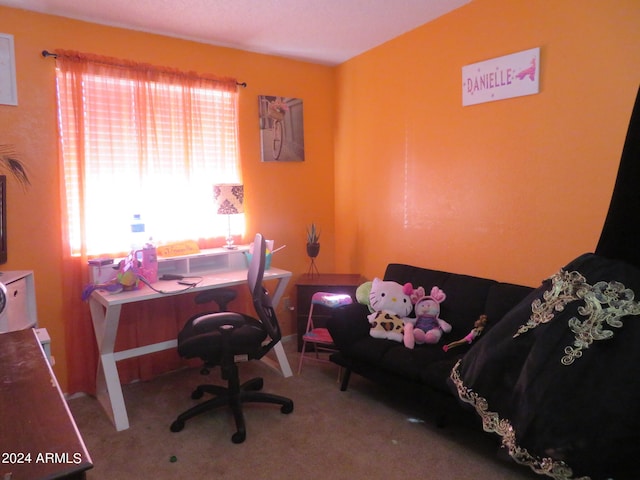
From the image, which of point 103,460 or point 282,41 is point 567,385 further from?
point 282,41

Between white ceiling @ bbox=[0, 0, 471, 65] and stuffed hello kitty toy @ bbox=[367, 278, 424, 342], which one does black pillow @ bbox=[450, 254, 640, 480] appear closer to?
stuffed hello kitty toy @ bbox=[367, 278, 424, 342]

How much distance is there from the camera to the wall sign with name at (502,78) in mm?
2369

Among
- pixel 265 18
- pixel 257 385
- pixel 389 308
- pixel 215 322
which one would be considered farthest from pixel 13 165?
pixel 389 308

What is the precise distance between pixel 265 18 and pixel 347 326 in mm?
2044

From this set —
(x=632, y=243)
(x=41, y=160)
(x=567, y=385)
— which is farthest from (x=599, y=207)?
(x=41, y=160)

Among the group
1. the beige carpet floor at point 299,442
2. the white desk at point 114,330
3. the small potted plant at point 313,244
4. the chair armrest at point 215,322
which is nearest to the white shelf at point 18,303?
the white desk at point 114,330

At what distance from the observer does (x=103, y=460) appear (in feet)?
7.12

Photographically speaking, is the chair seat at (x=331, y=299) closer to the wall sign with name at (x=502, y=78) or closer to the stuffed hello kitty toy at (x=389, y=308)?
the stuffed hello kitty toy at (x=389, y=308)

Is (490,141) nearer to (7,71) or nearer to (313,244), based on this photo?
(313,244)

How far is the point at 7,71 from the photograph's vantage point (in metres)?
2.51

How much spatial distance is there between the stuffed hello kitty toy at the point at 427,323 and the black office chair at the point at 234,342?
0.78 meters

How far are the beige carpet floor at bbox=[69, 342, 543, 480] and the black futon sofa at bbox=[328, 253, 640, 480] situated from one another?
320 mm

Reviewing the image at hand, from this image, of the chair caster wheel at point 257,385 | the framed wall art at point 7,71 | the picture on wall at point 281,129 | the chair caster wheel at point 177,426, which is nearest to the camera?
the chair caster wheel at point 177,426

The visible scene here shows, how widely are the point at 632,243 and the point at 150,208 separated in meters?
2.70
